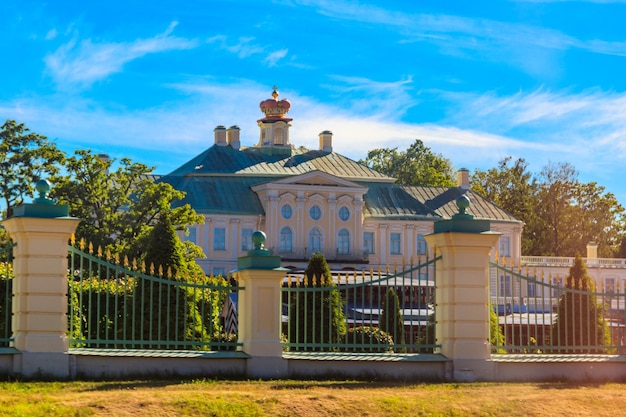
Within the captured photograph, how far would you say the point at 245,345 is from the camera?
16.0 m

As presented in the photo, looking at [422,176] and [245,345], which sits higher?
[422,176]

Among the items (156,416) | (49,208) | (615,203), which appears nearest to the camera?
(156,416)

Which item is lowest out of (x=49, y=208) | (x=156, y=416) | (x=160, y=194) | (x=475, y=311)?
(x=156, y=416)

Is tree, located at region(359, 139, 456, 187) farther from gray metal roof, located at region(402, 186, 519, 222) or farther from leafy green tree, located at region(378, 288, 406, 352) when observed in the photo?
leafy green tree, located at region(378, 288, 406, 352)

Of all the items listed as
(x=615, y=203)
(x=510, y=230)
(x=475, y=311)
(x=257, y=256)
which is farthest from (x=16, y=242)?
(x=615, y=203)

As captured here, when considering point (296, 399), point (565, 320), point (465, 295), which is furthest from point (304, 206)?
point (296, 399)

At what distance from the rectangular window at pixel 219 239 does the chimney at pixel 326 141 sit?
1158cm

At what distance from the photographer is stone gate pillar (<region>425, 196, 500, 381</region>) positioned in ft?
54.1

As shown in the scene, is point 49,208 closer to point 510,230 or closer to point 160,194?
point 160,194

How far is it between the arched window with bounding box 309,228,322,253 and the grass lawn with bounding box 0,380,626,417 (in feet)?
178

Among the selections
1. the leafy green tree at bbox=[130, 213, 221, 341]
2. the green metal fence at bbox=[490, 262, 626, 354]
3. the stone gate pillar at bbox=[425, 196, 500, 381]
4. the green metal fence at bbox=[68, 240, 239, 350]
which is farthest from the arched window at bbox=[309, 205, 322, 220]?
the stone gate pillar at bbox=[425, 196, 500, 381]

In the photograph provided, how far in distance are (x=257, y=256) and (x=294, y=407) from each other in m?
2.77

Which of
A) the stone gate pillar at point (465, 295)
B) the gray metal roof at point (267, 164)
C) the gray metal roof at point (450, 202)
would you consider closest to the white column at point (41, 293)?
the stone gate pillar at point (465, 295)

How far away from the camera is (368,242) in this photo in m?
72.8
